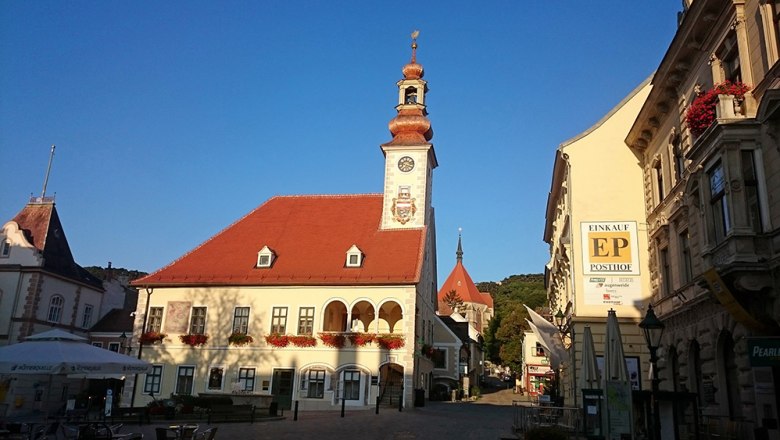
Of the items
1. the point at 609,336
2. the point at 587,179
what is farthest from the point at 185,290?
the point at 609,336

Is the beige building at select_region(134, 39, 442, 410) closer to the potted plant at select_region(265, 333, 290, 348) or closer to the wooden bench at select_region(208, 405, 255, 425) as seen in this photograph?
the potted plant at select_region(265, 333, 290, 348)

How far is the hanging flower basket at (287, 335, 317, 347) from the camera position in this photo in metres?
34.4

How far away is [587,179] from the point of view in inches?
1088

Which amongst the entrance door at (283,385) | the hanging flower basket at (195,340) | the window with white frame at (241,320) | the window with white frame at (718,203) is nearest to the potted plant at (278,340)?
the entrance door at (283,385)

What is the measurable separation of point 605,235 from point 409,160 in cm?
1711

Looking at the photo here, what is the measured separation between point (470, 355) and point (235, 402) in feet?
145

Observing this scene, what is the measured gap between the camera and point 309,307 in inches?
1396

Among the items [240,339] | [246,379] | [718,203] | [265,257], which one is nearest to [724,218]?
[718,203]

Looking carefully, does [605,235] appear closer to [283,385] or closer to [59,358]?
[283,385]

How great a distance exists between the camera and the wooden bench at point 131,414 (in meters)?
23.1

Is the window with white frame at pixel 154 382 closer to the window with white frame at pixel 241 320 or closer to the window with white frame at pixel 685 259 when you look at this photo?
the window with white frame at pixel 241 320

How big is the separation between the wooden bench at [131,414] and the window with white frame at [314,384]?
10448 millimetres

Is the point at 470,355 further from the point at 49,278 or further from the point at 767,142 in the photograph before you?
the point at 767,142

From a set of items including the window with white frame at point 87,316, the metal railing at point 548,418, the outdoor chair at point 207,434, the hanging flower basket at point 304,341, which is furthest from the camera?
the window with white frame at point 87,316
